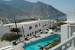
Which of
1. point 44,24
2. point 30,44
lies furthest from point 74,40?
point 44,24

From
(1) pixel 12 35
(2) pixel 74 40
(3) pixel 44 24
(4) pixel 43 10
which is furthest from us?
(4) pixel 43 10

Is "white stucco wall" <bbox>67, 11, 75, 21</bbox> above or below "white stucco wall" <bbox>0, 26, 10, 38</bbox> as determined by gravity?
above

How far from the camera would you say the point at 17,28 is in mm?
26250

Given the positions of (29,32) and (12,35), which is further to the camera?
(29,32)

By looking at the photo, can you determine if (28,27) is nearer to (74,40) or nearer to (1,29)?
(1,29)

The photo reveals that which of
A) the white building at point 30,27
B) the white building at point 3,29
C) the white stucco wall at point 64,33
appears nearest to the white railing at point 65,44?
the white stucco wall at point 64,33

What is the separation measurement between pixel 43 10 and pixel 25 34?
139m

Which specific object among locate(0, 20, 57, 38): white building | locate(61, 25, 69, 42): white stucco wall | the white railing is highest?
the white railing

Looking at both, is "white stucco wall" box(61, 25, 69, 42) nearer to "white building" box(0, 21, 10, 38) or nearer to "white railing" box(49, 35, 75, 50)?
"white railing" box(49, 35, 75, 50)

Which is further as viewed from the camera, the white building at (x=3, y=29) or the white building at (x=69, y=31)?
the white building at (x=3, y=29)

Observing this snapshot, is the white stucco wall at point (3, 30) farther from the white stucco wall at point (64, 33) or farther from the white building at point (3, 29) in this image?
the white stucco wall at point (64, 33)

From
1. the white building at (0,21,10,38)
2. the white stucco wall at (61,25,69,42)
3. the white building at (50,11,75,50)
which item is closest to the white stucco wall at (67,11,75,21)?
the white building at (50,11,75,50)

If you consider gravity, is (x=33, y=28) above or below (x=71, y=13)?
below

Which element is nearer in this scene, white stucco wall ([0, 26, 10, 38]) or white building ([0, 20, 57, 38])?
white stucco wall ([0, 26, 10, 38])
